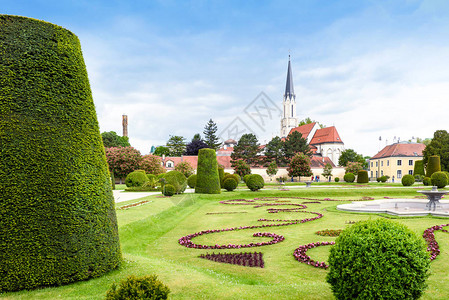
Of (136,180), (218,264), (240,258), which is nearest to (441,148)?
(136,180)

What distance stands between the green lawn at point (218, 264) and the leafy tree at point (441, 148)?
39.9 m

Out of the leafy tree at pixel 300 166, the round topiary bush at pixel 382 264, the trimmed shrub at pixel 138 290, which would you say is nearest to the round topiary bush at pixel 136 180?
the leafy tree at pixel 300 166

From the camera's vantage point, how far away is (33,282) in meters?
4.57

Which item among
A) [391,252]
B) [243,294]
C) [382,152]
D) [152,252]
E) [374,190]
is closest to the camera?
Result: [391,252]

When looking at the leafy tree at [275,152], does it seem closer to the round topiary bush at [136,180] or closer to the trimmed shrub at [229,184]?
the round topiary bush at [136,180]

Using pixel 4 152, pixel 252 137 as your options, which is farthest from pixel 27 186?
pixel 252 137

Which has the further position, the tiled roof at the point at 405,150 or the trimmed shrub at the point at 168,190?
the tiled roof at the point at 405,150

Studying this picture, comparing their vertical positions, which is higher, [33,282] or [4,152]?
[4,152]

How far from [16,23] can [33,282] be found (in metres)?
3.87

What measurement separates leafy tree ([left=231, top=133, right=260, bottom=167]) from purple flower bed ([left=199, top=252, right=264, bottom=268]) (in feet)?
166

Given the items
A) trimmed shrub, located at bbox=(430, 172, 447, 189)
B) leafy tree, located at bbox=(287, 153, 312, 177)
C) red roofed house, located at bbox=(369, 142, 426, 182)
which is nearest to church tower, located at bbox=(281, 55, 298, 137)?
red roofed house, located at bbox=(369, 142, 426, 182)

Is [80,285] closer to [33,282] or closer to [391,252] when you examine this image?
[33,282]

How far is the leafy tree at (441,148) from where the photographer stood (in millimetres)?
45938

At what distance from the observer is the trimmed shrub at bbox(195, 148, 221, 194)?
24453mm
